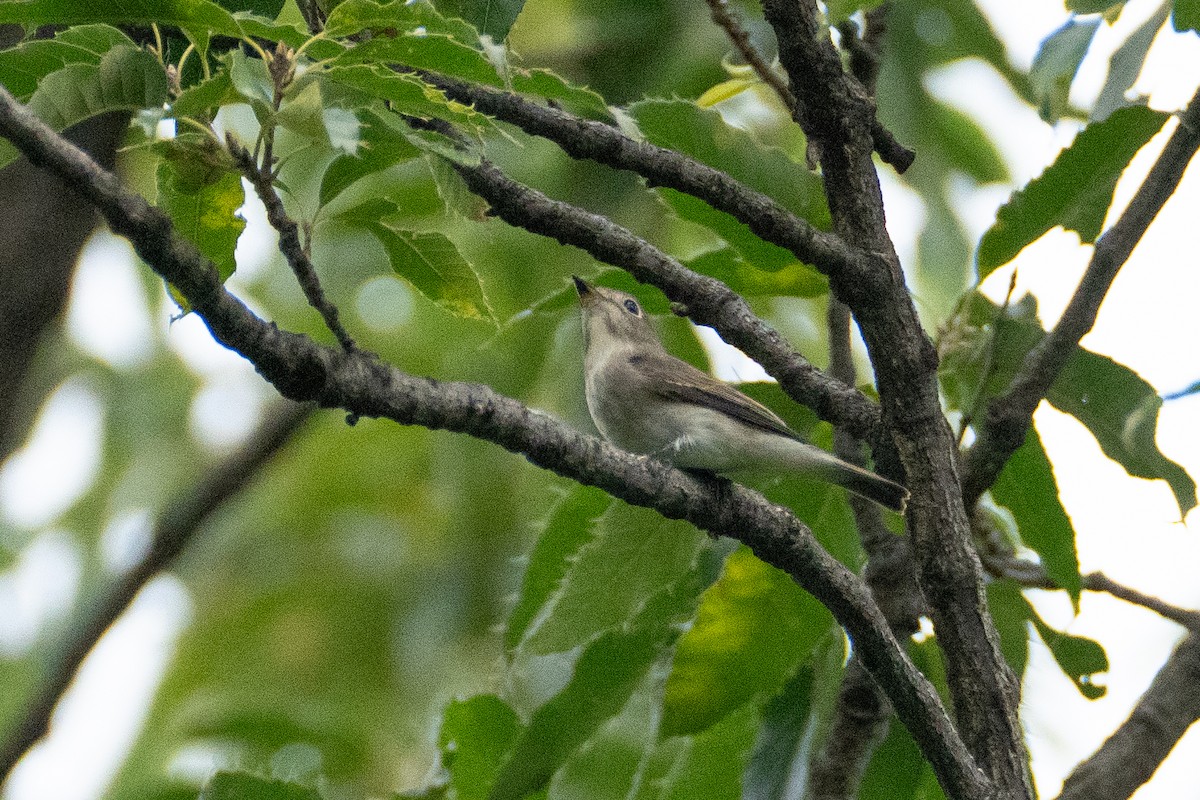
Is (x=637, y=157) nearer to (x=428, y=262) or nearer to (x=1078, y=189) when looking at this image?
(x=428, y=262)

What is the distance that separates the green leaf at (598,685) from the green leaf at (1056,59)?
1464mm

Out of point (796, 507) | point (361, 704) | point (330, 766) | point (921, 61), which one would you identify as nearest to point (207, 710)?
point (330, 766)

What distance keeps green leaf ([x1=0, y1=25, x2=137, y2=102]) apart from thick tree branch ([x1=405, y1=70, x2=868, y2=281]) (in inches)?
31.7

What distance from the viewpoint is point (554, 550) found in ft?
11.5

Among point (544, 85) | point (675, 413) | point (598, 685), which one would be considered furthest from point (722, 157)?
point (675, 413)

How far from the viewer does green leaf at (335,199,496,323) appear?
7.55 feet

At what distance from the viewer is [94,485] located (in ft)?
21.5

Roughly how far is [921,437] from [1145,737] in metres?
1.41

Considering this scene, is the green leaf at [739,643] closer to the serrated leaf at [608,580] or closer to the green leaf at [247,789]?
the serrated leaf at [608,580]

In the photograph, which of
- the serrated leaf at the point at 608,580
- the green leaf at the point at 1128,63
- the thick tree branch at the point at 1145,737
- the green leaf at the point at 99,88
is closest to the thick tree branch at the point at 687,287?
the serrated leaf at the point at 608,580

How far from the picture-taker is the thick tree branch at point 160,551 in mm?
3584

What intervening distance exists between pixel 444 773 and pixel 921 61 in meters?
3.59

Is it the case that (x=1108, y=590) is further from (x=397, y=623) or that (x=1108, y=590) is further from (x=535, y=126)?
(x=397, y=623)

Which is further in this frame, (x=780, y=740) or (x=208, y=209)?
(x=780, y=740)
